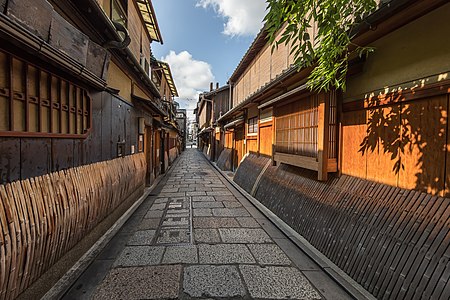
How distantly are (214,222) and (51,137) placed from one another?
4038 mm

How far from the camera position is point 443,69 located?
8.33 ft

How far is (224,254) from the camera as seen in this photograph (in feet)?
13.0

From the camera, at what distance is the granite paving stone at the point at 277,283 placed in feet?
9.57

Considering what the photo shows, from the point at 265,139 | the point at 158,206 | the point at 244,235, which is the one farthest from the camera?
the point at 265,139

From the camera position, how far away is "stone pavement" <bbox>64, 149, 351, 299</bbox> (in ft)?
9.68

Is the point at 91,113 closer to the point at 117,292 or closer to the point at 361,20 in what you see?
the point at 117,292

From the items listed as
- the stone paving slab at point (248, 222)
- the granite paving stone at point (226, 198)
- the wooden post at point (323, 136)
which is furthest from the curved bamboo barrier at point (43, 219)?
the wooden post at point (323, 136)

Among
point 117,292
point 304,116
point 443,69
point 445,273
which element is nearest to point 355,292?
point 445,273

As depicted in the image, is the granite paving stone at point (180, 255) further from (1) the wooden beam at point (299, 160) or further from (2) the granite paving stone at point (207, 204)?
(1) the wooden beam at point (299, 160)

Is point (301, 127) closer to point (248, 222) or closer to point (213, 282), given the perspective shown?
point (248, 222)

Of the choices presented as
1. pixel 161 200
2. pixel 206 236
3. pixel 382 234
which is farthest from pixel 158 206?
pixel 382 234

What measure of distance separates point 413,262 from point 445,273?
309mm

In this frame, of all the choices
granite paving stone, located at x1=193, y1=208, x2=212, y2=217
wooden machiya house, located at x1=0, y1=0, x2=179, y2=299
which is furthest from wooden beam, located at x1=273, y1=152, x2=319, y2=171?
wooden machiya house, located at x1=0, y1=0, x2=179, y2=299

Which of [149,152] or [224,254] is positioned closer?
[224,254]
